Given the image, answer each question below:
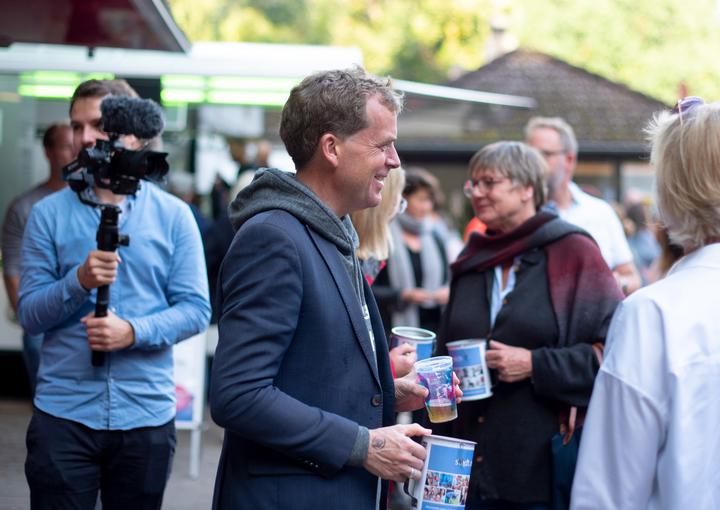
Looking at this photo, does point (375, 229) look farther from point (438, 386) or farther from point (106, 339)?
point (438, 386)

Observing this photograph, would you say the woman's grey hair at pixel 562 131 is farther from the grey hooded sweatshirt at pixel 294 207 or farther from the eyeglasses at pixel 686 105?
the grey hooded sweatshirt at pixel 294 207

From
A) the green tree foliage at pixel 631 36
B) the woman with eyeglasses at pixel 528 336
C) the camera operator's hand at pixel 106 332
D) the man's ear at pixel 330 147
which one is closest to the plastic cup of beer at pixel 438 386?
the man's ear at pixel 330 147

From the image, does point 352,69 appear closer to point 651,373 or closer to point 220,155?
point 651,373

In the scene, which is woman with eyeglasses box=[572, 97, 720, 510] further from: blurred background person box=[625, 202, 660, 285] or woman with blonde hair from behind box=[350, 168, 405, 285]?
blurred background person box=[625, 202, 660, 285]

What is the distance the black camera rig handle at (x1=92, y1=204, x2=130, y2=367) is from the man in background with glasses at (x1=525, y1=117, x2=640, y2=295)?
9.83ft

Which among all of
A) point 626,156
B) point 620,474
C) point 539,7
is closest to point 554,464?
point 620,474

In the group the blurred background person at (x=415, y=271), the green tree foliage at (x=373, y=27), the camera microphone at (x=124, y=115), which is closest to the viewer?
the camera microphone at (x=124, y=115)

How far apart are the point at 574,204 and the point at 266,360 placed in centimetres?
376

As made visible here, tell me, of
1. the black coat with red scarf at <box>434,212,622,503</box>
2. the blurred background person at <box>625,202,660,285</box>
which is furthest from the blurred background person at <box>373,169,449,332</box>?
the blurred background person at <box>625,202,660,285</box>

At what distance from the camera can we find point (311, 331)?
243 centimetres

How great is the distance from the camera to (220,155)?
41.7 feet

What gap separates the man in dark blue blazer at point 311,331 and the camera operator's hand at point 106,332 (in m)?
0.88

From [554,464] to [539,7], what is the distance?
36.9 meters

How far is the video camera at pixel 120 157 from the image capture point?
3.35m
